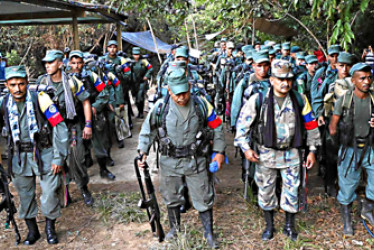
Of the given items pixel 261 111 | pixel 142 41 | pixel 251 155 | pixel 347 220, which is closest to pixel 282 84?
pixel 261 111

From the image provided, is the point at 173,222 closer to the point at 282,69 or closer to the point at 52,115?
the point at 52,115

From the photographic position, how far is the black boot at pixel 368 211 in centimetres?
453

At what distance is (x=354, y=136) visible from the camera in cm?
432

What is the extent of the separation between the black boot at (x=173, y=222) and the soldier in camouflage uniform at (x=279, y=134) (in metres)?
0.93

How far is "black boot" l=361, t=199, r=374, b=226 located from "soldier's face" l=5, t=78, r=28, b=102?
4.05m

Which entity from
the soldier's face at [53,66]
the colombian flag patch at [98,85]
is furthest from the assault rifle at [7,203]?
the colombian flag patch at [98,85]

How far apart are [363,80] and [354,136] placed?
2.04 ft

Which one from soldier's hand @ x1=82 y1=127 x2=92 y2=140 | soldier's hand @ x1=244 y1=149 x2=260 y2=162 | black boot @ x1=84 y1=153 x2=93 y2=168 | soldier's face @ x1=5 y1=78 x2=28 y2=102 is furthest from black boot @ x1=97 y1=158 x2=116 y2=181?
soldier's hand @ x1=244 y1=149 x2=260 y2=162

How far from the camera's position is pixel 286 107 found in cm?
400

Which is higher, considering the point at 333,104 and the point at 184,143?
the point at 333,104

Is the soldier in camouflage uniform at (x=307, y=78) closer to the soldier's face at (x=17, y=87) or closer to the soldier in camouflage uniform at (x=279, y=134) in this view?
the soldier in camouflage uniform at (x=279, y=134)

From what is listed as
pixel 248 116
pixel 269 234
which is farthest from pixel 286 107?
pixel 269 234

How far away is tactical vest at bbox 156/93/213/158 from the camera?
3992 millimetres

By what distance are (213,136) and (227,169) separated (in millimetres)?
2919
